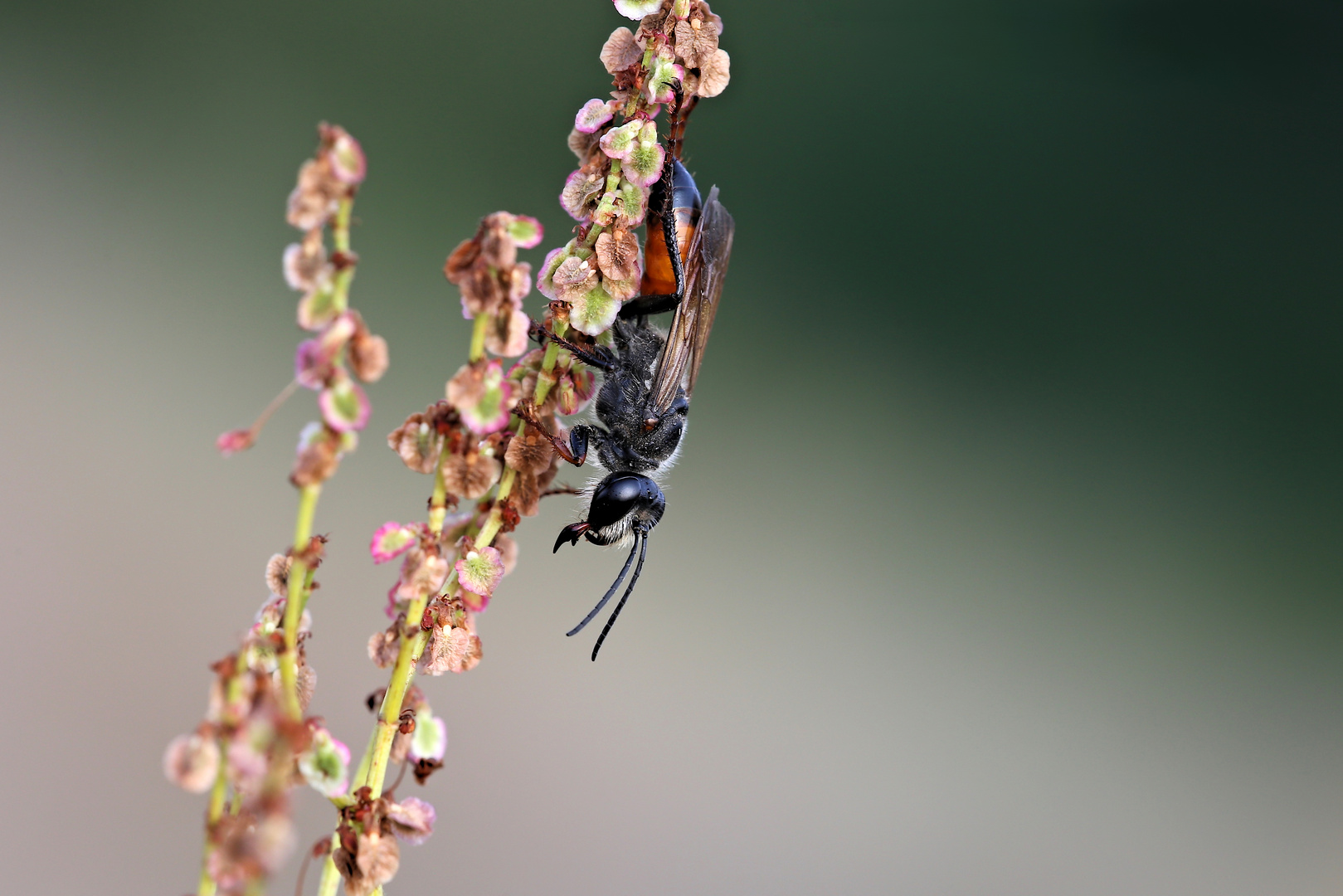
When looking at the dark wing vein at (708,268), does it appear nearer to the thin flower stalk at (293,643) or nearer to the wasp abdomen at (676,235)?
the wasp abdomen at (676,235)

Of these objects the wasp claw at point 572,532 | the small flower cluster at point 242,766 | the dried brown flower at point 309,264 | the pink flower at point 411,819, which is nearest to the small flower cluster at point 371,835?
the pink flower at point 411,819

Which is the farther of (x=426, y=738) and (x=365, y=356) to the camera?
(x=426, y=738)

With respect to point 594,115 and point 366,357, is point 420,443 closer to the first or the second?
point 366,357

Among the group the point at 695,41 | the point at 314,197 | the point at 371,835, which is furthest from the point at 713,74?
the point at 371,835

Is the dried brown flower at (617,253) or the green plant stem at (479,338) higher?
the dried brown flower at (617,253)

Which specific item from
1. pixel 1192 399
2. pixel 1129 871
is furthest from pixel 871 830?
pixel 1192 399
